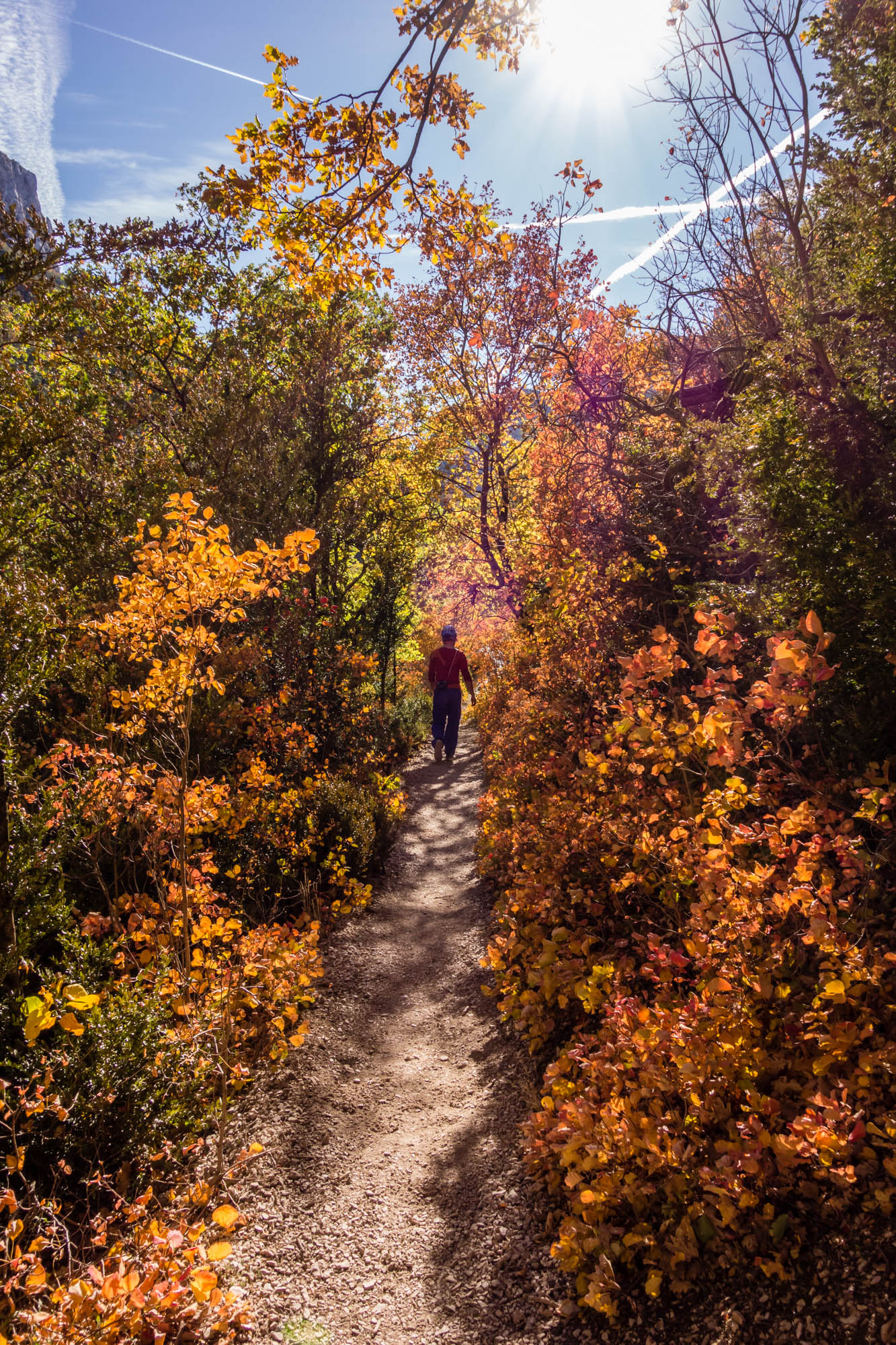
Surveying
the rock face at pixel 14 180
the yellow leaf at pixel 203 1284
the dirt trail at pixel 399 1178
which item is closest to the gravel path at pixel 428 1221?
the dirt trail at pixel 399 1178

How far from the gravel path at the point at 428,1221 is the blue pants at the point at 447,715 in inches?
234

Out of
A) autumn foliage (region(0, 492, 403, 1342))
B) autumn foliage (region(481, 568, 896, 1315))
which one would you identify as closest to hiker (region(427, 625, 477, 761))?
autumn foliage (region(0, 492, 403, 1342))

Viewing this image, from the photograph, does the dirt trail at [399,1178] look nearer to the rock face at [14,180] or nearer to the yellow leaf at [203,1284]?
the yellow leaf at [203,1284]

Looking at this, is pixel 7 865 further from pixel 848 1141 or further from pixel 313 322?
pixel 313 322

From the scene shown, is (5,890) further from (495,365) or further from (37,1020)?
(495,365)

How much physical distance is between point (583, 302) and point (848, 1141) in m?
10.8

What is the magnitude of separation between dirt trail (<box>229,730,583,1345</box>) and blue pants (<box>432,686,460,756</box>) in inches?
225

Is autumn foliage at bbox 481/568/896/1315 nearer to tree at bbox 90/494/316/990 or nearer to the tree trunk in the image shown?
tree at bbox 90/494/316/990

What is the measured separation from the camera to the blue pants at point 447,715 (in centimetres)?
1046

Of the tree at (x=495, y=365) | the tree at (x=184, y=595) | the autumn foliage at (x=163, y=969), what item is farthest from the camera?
the tree at (x=495, y=365)

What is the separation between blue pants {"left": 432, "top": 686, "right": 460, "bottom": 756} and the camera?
10461 mm

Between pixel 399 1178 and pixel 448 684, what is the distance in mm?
7593

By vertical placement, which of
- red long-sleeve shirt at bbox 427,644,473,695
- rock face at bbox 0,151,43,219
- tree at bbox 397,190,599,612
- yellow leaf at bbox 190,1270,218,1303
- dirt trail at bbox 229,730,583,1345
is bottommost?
dirt trail at bbox 229,730,583,1345

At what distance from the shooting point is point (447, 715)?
35.7 ft
